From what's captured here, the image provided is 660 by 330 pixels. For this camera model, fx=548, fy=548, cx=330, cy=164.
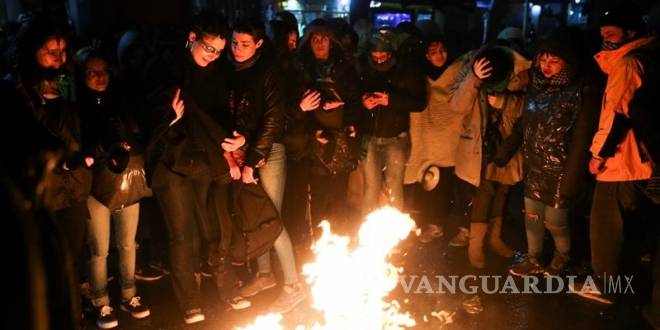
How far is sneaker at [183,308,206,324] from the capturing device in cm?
471

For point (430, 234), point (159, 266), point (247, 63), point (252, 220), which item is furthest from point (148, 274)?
point (430, 234)

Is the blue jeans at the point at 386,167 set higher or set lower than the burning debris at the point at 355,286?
higher

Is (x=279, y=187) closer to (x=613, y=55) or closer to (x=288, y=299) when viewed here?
(x=288, y=299)

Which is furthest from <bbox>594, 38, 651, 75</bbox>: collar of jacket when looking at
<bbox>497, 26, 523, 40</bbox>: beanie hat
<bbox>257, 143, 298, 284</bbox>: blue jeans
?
<bbox>257, 143, 298, 284</bbox>: blue jeans

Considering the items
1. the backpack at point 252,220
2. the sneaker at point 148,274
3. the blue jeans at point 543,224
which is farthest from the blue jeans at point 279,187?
the blue jeans at point 543,224

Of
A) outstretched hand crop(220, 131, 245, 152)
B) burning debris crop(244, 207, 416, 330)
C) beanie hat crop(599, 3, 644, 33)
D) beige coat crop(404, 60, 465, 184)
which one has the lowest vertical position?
burning debris crop(244, 207, 416, 330)

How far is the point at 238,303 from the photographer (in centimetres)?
496

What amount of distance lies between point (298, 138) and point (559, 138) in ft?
7.78

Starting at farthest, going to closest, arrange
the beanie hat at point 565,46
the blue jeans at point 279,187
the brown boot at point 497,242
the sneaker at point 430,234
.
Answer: the sneaker at point 430,234 → the brown boot at point 497,242 → the blue jeans at point 279,187 → the beanie hat at point 565,46

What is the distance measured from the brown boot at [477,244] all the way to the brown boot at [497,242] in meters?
0.27

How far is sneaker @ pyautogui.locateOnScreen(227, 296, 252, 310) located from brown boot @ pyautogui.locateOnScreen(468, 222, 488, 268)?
2363mm

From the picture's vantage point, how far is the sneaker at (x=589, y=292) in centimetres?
503

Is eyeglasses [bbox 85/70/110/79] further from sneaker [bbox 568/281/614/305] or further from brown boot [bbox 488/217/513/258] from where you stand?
sneaker [bbox 568/281/614/305]

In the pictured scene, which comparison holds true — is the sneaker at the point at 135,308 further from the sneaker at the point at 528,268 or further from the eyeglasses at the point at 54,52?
the sneaker at the point at 528,268
